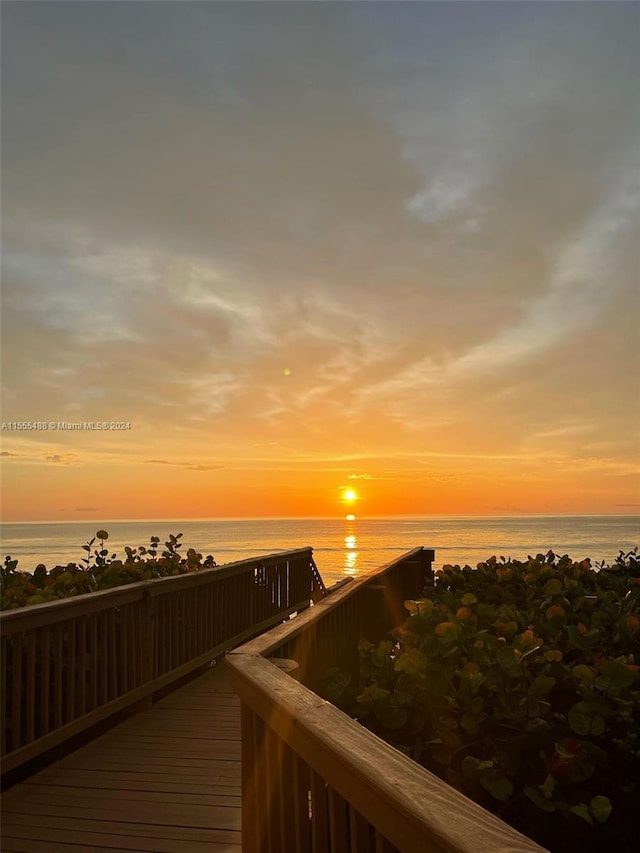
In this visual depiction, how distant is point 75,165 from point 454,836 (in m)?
9.48

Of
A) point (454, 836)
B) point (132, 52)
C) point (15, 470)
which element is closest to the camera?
point (454, 836)

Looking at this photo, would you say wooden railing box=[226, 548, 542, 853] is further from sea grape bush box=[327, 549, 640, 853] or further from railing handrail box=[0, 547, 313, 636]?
railing handrail box=[0, 547, 313, 636]

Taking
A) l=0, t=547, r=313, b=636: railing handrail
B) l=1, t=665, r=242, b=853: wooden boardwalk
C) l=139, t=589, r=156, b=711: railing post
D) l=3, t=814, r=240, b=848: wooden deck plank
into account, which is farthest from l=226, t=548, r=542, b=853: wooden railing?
l=139, t=589, r=156, b=711: railing post

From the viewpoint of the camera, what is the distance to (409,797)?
4.26 ft

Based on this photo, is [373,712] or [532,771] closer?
[532,771]

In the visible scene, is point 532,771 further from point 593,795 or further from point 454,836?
point 454,836

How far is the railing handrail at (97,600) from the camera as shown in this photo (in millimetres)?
4250

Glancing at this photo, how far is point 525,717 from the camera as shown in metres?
2.38

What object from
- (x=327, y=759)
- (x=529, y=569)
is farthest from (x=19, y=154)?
(x=327, y=759)

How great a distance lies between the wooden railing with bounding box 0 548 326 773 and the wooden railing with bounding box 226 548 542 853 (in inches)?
77.6

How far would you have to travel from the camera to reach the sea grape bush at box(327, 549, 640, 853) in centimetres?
221

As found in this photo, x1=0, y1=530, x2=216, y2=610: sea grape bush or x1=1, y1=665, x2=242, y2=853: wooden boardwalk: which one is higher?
x1=0, y1=530, x2=216, y2=610: sea grape bush

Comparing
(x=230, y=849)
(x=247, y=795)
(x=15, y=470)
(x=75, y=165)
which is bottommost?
(x=230, y=849)

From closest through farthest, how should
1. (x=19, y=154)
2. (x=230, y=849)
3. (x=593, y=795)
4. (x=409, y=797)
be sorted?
(x=409, y=797)
(x=593, y=795)
(x=230, y=849)
(x=19, y=154)
